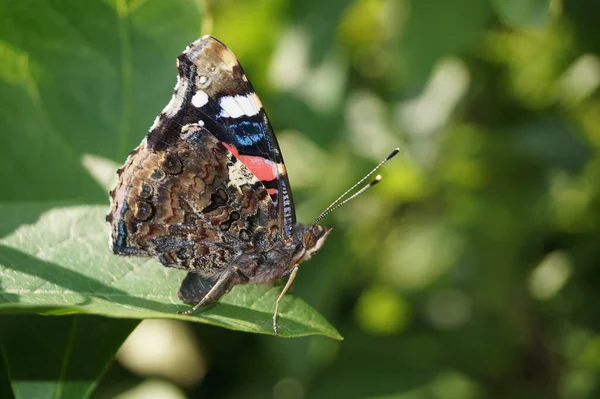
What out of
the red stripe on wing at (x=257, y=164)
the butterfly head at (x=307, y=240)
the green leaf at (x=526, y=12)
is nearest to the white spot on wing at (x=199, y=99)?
the red stripe on wing at (x=257, y=164)

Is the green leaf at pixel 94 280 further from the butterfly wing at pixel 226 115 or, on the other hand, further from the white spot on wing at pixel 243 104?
the white spot on wing at pixel 243 104

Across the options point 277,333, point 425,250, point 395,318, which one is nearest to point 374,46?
point 425,250

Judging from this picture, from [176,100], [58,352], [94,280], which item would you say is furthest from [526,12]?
[58,352]

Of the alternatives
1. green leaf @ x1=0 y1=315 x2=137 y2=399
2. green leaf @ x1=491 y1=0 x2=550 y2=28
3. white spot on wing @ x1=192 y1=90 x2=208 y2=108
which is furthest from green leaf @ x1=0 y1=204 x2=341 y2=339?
green leaf @ x1=491 y1=0 x2=550 y2=28

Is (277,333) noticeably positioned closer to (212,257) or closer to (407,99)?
(212,257)

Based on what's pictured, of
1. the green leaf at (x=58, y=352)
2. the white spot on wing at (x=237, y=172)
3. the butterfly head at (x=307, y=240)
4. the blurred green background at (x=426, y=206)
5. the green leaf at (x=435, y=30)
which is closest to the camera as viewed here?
the green leaf at (x=58, y=352)

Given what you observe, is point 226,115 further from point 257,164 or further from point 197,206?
point 197,206
